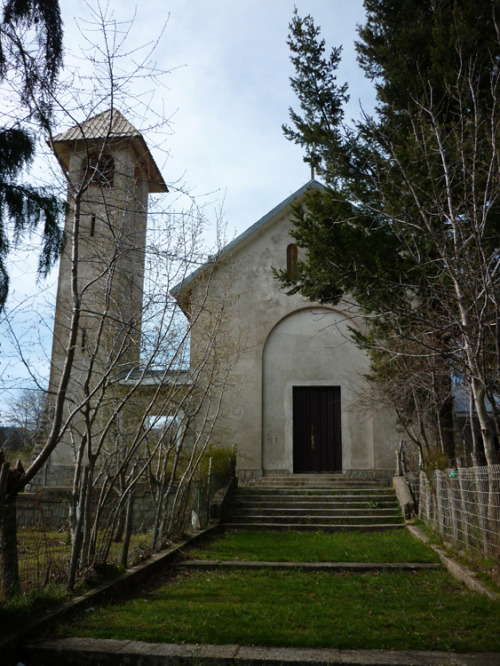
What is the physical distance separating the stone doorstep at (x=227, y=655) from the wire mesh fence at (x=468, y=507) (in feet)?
7.77

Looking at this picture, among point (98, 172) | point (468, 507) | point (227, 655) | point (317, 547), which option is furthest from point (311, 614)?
point (98, 172)

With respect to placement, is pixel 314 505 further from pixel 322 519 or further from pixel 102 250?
pixel 102 250

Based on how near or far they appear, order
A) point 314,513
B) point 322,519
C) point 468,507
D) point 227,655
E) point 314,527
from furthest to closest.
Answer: point 314,513 < point 322,519 < point 314,527 < point 468,507 < point 227,655

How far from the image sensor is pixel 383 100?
37.7ft

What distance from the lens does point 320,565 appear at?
8.38m

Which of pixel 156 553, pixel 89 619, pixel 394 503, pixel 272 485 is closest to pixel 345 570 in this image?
pixel 156 553

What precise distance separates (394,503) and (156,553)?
6788 mm

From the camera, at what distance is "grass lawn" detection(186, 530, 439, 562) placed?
897 centimetres

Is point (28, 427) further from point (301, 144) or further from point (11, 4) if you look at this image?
point (11, 4)

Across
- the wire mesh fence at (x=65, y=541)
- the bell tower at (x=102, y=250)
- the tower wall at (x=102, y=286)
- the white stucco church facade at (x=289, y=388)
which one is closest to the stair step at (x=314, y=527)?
the wire mesh fence at (x=65, y=541)

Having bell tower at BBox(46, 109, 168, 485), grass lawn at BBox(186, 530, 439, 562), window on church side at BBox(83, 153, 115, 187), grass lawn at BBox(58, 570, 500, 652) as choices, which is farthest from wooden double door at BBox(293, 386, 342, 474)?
window on church side at BBox(83, 153, 115, 187)

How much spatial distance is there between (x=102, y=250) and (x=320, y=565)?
572 centimetres

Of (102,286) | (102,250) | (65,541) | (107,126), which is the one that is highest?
(107,126)

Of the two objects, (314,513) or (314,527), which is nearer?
(314,527)
